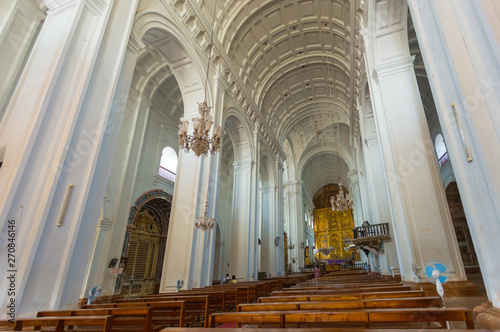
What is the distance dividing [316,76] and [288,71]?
1.69 meters

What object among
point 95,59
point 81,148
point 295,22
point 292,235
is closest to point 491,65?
point 81,148

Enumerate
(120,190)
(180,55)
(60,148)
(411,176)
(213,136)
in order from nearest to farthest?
(60,148), (411,176), (213,136), (180,55), (120,190)

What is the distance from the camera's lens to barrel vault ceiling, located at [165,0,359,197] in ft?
30.4

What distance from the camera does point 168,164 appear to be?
36.7 feet

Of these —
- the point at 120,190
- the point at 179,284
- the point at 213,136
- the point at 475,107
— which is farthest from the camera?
the point at 120,190

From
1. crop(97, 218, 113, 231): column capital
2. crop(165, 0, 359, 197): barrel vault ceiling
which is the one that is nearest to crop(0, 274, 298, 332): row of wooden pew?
crop(97, 218, 113, 231): column capital

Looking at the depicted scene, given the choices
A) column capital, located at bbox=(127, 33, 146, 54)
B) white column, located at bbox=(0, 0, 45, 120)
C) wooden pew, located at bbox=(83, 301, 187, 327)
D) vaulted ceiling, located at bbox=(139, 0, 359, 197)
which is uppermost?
vaulted ceiling, located at bbox=(139, 0, 359, 197)

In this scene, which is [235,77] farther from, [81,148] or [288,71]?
[81,148]

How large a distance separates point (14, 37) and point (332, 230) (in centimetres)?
3080

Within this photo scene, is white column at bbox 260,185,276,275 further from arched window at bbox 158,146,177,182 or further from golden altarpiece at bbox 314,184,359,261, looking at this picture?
golden altarpiece at bbox 314,184,359,261

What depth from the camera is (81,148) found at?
376cm

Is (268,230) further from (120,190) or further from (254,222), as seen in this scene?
(120,190)

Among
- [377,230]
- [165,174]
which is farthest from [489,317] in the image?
[165,174]

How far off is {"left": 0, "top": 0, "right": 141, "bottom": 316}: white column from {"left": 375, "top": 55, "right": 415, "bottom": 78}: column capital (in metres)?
5.47
